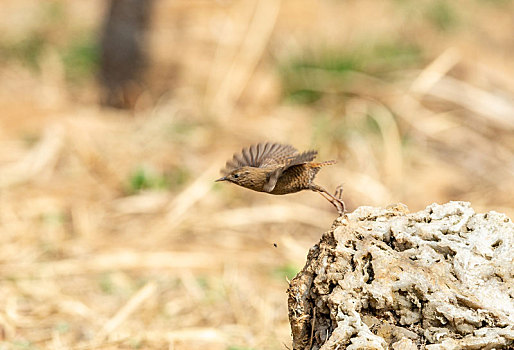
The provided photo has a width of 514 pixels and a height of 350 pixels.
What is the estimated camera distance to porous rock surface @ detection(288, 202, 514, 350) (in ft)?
6.97

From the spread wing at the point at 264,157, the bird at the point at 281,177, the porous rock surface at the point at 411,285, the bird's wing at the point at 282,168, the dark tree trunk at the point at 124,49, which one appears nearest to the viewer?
the porous rock surface at the point at 411,285

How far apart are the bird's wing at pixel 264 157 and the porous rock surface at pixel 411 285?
409 mm

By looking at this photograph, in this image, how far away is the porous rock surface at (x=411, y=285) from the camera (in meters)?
2.12

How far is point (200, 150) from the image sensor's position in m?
6.99

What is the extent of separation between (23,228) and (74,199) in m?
0.65

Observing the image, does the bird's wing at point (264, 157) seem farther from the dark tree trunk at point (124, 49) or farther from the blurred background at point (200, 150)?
the dark tree trunk at point (124, 49)

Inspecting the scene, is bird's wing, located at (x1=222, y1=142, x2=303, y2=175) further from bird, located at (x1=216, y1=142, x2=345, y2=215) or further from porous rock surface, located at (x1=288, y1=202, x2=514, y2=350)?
porous rock surface, located at (x1=288, y1=202, x2=514, y2=350)

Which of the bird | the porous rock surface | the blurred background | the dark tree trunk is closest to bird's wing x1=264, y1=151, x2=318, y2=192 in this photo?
the bird

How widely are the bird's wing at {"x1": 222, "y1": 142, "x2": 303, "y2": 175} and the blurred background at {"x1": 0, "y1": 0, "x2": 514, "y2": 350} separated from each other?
171 centimetres

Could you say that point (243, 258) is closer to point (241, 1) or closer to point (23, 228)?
point (23, 228)

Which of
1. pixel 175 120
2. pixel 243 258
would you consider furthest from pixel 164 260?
pixel 175 120

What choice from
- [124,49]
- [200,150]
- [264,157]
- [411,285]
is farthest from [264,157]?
[124,49]

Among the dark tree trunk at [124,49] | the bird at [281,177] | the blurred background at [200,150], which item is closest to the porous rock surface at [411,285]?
the bird at [281,177]

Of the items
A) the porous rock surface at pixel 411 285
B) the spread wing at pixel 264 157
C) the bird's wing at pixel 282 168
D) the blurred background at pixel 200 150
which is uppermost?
the blurred background at pixel 200 150
